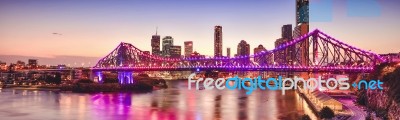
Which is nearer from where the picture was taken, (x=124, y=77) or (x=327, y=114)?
(x=327, y=114)

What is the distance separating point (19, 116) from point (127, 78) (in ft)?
165

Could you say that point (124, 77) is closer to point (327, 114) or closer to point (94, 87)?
point (94, 87)

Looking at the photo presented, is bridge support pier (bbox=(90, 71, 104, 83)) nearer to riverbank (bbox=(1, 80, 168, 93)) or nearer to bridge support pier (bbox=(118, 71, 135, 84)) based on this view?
bridge support pier (bbox=(118, 71, 135, 84))

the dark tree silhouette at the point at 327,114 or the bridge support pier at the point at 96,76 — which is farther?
the bridge support pier at the point at 96,76

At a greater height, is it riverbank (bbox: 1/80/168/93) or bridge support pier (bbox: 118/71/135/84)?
→ bridge support pier (bbox: 118/71/135/84)

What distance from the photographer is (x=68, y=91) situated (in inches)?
3140

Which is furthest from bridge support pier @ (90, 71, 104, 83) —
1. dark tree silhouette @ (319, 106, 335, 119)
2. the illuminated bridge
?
dark tree silhouette @ (319, 106, 335, 119)

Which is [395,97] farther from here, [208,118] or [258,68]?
[258,68]

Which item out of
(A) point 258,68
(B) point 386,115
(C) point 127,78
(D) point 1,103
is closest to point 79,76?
(C) point 127,78

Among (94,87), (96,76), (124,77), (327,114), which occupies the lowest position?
(327,114)

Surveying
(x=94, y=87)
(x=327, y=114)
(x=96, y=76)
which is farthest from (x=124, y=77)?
(x=327, y=114)

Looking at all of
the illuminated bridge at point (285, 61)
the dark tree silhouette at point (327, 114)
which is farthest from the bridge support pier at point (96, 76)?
the dark tree silhouette at point (327, 114)

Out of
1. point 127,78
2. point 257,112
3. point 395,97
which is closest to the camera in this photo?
point 395,97

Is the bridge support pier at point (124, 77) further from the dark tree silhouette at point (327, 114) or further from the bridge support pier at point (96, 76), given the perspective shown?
A: the dark tree silhouette at point (327, 114)
